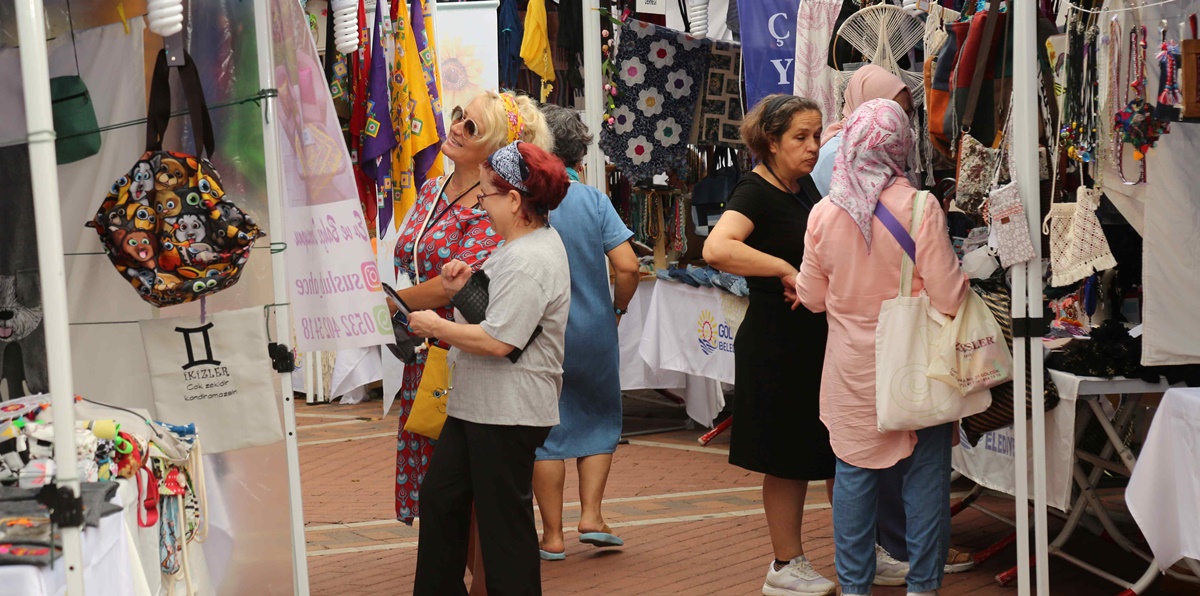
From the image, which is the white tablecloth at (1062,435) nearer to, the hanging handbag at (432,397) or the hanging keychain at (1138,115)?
the hanging keychain at (1138,115)

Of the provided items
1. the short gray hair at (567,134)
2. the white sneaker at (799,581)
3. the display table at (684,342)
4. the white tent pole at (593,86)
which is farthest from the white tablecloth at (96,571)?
the white tent pole at (593,86)

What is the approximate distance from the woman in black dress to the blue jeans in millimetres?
288

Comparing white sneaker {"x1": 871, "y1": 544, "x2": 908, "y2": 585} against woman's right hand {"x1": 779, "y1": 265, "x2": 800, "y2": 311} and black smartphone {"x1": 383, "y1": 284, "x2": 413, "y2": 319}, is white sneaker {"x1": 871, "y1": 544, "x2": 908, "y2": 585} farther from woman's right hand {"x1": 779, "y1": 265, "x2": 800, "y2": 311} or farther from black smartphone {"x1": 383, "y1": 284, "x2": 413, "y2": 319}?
black smartphone {"x1": 383, "y1": 284, "x2": 413, "y2": 319}

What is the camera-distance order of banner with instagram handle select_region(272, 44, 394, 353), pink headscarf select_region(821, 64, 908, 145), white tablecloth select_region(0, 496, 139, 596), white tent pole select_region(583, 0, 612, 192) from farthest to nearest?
white tent pole select_region(583, 0, 612, 192) < pink headscarf select_region(821, 64, 908, 145) < banner with instagram handle select_region(272, 44, 394, 353) < white tablecloth select_region(0, 496, 139, 596)

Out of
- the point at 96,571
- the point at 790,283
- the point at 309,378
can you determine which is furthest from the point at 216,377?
the point at 309,378

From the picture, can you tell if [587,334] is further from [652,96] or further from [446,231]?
[652,96]

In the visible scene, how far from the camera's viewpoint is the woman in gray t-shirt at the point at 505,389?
3.62 m

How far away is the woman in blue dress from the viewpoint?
5098 mm

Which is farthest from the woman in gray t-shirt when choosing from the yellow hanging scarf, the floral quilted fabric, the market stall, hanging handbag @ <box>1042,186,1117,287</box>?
the yellow hanging scarf

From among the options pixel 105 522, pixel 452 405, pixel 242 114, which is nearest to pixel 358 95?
pixel 242 114

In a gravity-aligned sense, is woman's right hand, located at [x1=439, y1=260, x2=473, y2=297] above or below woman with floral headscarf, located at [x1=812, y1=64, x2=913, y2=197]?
below

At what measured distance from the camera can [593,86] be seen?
7742mm

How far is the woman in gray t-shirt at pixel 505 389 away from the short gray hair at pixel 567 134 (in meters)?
1.35

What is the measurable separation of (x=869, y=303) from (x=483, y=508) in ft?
4.49
